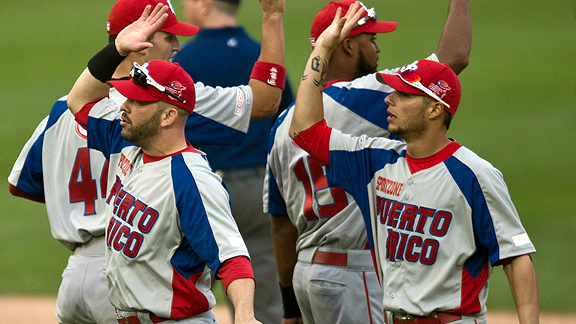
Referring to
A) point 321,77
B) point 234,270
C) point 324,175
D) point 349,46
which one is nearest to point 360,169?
point 321,77

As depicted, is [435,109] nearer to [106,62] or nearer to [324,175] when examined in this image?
[324,175]

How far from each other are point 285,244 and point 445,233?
147 cm

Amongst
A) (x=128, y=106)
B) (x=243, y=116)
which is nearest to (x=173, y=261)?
(x=128, y=106)

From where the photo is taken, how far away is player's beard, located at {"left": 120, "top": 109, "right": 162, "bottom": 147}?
319 cm

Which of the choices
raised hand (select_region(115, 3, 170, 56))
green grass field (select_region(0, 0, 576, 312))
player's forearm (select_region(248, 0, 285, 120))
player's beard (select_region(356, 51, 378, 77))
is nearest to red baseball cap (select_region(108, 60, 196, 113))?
raised hand (select_region(115, 3, 170, 56))

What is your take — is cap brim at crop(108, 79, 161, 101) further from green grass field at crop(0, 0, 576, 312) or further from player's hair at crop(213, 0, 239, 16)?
green grass field at crop(0, 0, 576, 312)

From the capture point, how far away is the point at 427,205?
3166 mm

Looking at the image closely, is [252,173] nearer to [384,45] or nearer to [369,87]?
[369,87]

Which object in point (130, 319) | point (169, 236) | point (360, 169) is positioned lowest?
point (130, 319)

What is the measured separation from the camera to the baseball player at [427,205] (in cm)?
308

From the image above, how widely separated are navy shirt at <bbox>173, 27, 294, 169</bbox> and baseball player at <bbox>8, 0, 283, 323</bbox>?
700 millimetres

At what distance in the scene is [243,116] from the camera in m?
3.84

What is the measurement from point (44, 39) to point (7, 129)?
339 inches

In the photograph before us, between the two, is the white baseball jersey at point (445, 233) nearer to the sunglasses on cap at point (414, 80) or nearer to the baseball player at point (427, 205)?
the baseball player at point (427, 205)
